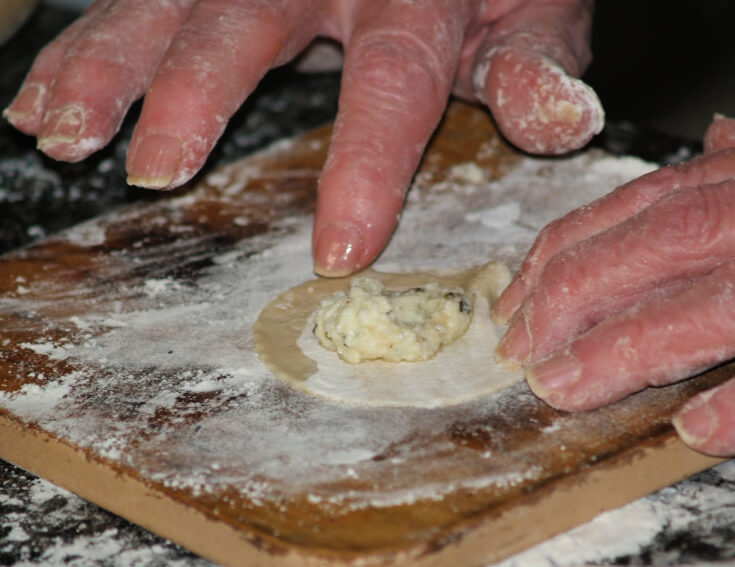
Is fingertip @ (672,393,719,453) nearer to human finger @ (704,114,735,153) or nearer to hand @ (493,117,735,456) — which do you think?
hand @ (493,117,735,456)

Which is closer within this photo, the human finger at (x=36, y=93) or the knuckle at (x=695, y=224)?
the knuckle at (x=695, y=224)

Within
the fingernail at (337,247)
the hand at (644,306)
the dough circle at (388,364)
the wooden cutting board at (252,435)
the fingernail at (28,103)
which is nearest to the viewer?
the wooden cutting board at (252,435)

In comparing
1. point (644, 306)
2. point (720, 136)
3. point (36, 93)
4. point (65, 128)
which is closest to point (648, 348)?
point (644, 306)

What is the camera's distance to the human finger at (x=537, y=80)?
1.60 metres

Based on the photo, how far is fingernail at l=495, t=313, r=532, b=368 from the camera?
4.37ft

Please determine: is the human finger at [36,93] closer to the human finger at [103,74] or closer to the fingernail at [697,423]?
the human finger at [103,74]

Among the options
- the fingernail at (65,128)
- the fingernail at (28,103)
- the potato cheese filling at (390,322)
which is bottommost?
the potato cheese filling at (390,322)

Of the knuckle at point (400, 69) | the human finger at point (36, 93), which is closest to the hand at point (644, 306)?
the knuckle at point (400, 69)

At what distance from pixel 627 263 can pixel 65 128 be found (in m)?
0.97

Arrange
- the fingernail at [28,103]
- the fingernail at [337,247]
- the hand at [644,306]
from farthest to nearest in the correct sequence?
the fingernail at [28,103] → the fingernail at [337,247] → the hand at [644,306]

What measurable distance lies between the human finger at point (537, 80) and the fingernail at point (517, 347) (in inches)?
17.6

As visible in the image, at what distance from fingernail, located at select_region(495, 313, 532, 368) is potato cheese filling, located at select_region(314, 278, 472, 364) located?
9 cm

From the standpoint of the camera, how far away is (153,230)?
5.87 ft

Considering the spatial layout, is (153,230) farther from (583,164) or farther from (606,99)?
(606,99)
